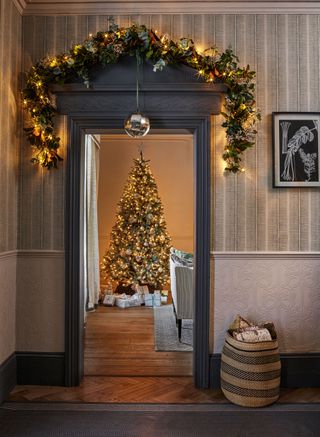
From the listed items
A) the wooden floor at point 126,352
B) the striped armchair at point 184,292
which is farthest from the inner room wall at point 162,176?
the striped armchair at point 184,292

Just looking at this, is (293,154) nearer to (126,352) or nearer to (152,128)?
(152,128)

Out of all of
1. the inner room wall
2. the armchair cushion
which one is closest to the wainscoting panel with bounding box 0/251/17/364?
the armchair cushion

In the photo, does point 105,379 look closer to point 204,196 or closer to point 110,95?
point 204,196

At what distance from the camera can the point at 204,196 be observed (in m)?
3.26

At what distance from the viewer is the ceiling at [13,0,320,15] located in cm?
329

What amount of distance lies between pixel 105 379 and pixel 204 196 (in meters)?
1.76

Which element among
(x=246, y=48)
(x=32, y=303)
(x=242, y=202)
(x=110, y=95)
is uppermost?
(x=246, y=48)

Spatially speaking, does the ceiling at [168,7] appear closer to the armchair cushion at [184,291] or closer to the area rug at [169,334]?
the armchair cushion at [184,291]

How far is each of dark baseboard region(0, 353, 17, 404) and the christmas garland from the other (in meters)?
1.57

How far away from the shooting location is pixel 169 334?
15.5ft

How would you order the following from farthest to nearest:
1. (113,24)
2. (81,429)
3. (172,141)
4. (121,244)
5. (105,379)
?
1. (172,141)
2. (121,244)
3. (105,379)
4. (113,24)
5. (81,429)

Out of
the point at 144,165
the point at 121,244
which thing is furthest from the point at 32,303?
the point at 144,165

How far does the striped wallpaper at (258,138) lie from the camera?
3.29 metres

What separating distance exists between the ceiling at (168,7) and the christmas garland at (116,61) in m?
0.24
